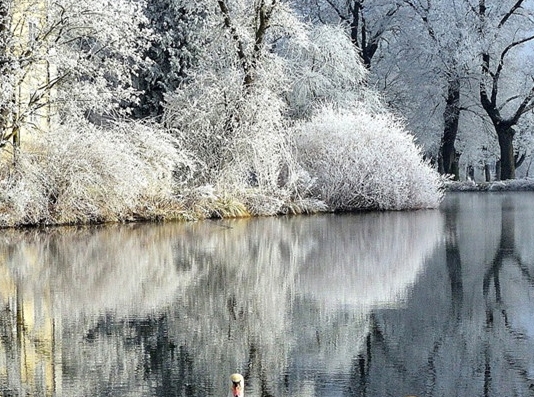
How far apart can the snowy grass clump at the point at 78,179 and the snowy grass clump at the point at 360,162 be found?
222 inches

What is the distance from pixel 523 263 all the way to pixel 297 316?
5663 mm

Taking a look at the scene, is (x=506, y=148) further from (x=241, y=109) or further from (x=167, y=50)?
(x=241, y=109)

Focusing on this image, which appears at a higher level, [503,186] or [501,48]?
[501,48]

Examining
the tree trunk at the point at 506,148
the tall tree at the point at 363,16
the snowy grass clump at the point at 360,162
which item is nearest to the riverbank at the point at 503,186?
the tree trunk at the point at 506,148

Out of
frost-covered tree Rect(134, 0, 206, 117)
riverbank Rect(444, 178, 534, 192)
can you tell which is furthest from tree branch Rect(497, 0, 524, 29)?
frost-covered tree Rect(134, 0, 206, 117)

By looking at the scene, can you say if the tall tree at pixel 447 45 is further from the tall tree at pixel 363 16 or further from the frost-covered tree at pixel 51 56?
the frost-covered tree at pixel 51 56

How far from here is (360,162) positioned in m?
26.3

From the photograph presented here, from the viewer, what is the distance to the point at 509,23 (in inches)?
1757

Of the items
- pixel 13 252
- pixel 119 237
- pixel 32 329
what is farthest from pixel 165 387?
pixel 119 237

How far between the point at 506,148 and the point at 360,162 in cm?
2006

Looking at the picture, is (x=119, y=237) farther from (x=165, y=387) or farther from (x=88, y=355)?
(x=165, y=387)

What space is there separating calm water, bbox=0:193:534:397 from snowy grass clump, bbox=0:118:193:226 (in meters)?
3.58

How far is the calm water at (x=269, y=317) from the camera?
6.41 meters

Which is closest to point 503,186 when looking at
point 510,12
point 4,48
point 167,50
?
point 510,12
